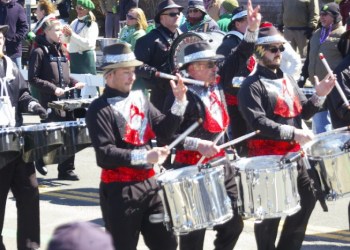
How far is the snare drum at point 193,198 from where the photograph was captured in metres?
6.31

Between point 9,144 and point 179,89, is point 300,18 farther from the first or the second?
point 179,89

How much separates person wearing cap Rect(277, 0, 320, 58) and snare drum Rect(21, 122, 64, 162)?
8622 millimetres

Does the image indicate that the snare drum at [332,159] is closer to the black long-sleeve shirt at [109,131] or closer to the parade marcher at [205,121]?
the parade marcher at [205,121]

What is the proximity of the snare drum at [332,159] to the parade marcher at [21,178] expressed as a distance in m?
2.10

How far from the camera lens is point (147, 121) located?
21.4ft

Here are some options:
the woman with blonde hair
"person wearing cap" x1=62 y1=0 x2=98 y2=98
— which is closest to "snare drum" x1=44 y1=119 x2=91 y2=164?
the woman with blonde hair

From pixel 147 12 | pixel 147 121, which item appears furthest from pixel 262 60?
pixel 147 12

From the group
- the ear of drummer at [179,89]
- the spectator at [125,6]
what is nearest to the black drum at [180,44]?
the ear of drummer at [179,89]

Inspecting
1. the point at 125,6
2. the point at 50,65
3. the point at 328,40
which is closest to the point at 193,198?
the point at 50,65

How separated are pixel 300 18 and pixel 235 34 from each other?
6.52m

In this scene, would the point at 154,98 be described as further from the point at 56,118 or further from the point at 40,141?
the point at 40,141

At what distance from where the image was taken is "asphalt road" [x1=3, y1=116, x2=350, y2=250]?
27.8ft

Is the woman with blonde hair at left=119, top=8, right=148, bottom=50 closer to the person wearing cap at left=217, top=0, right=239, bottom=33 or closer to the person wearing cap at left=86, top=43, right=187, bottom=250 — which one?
the person wearing cap at left=217, top=0, right=239, bottom=33

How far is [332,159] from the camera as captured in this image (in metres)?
7.03
